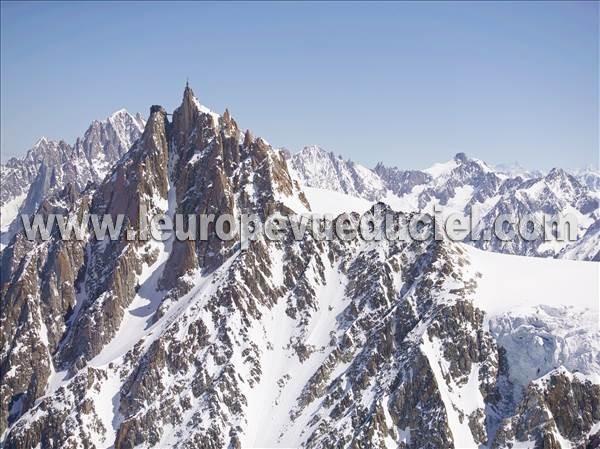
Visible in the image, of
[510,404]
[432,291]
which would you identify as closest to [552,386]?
[510,404]

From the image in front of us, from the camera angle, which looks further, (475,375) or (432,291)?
(432,291)

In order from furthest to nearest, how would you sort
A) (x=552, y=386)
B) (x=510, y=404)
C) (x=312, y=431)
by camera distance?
(x=312, y=431) → (x=510, y=404) → (x=552, y=386)

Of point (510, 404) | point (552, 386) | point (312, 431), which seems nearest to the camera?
point (552, 386)

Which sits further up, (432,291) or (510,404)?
(432,291)

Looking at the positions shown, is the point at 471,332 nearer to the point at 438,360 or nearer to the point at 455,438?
the point at 438,360

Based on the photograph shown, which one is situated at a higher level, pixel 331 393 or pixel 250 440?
pixel 331 393

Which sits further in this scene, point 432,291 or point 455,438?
point 432,291

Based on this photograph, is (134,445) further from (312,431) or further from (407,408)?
(407,408)

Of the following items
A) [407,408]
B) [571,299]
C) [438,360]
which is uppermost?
[571,299]

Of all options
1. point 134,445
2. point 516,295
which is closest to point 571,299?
point 516,295
